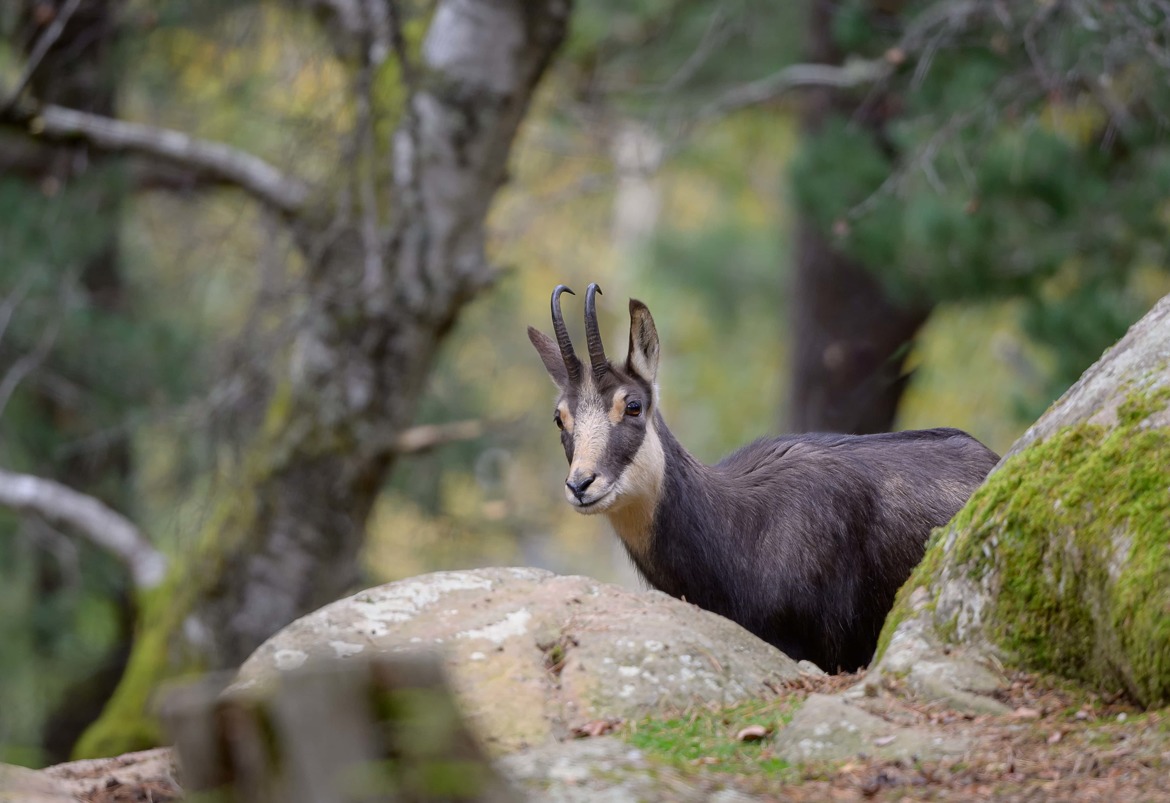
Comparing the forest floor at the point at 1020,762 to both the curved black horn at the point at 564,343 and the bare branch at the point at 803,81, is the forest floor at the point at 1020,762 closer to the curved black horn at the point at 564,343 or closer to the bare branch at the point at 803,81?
the curved black horn at the point at 564,343

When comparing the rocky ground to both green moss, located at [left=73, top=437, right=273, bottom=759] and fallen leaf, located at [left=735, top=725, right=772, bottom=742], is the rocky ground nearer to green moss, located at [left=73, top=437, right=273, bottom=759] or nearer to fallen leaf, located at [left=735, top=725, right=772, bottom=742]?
fallen leaf, located at [left=735, top=725, right=772, bottom=742]

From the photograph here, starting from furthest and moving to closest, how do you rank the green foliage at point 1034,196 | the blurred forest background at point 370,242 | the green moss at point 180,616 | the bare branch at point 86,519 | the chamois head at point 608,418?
the bare branch at point 86,519 → the green moss at point 180,616 → the blurred forest background at point 370,242 → the green foliage at point 1034,196 → the chamois head at point 608,418

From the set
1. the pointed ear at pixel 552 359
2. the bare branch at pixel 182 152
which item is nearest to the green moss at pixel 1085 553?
the pointed ear at pixel 552 359

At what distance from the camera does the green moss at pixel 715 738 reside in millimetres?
3943

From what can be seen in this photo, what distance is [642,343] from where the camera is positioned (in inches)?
261

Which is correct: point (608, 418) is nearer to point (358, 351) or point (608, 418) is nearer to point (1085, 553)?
point (1085, 553)

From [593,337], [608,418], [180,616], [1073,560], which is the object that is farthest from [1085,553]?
[180,616]

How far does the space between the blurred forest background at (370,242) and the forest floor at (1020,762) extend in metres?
3.88

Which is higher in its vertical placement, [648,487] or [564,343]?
[564,343]

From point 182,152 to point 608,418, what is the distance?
5843 mm

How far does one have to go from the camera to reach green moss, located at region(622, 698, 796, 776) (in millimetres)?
3943

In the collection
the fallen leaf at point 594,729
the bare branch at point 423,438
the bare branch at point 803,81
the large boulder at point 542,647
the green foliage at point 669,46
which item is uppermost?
the green foliage at point 669,46

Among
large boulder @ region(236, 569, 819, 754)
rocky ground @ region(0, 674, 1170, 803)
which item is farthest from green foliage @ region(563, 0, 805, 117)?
rocky ground @ region(0, 674, 1170, 803)

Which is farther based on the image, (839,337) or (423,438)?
(839,337)
